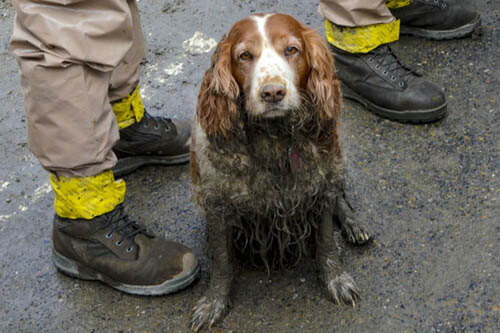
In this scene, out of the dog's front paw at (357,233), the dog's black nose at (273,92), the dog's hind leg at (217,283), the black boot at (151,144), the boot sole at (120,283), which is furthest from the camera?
the black boot at (151,144)

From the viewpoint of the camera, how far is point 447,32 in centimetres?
387

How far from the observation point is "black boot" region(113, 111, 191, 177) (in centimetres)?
319

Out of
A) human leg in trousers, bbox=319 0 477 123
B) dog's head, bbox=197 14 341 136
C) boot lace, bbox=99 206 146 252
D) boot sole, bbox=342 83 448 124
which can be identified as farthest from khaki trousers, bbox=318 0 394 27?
boot lace, bbox=99 206 146 252

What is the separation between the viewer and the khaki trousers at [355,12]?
10.5 ft

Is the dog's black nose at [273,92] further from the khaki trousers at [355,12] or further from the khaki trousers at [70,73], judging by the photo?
the khaki trousers at [355,12]

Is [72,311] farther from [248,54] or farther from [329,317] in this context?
A: [248,54]

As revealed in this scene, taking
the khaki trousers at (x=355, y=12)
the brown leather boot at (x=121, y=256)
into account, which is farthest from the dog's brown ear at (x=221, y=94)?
the khaki trousers at (x=355, y=12)

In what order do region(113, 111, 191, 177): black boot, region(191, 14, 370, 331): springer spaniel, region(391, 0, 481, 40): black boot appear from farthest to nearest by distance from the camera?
region(391, 0, 481, 40): black boot < region(113, 111, 191, 177): black boot < region(191, 14, 370, 331): springer spaniel

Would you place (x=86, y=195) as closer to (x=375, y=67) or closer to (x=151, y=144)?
(x=151, y=144)

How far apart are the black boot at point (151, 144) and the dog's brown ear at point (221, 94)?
1107 millimetres

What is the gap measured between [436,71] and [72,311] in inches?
104

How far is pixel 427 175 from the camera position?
298cm

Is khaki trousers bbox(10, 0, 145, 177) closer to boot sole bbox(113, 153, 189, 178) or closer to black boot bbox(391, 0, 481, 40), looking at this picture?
boot sole bbox(113, 153, 189, 178)

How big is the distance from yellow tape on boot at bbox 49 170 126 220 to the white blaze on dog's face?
82cm
